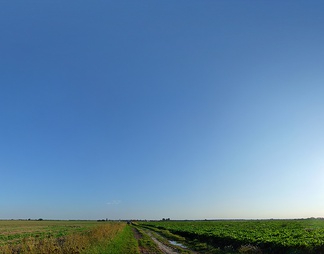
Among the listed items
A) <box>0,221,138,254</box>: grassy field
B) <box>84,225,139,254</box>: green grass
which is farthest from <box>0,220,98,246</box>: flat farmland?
<box>84,225,139,254</box>: green grass

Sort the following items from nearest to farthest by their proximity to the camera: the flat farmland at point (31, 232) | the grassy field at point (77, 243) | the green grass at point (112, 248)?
the grassy field at point (77, 243) < the green grass at point (112, 248) < the flat farmland at point (31, 232)

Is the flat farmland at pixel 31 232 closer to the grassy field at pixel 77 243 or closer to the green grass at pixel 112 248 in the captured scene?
the grassy field at pixel 77 243

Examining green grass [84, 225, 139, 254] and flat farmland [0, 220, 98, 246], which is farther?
flat farmland [0, 220, 98, 246]

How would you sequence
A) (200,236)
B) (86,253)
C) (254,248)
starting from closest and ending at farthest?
1. (86,253)
2. (254,248)
3. (200,236)

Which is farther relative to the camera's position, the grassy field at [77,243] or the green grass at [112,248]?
the green grass at [112,248]

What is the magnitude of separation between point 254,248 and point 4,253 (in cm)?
1959

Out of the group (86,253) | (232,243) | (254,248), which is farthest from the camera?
(232,243)

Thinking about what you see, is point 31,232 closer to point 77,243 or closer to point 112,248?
point 77,243

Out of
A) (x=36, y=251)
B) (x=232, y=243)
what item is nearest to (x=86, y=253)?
(x=36, y=251)

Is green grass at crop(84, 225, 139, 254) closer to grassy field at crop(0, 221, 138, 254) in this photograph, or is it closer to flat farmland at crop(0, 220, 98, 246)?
→ grassy field at crop(0, 221, 138, 254)

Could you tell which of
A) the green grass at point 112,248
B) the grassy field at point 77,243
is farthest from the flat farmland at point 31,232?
the green grass at point 112,248

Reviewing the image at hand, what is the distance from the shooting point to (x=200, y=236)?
37.4 m

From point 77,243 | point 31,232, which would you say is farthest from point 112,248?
point 31,232

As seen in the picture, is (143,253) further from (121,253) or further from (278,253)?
(278,253)
